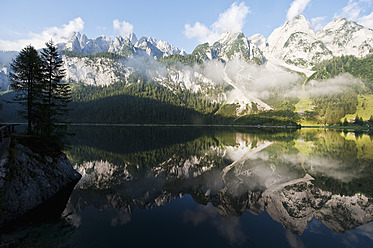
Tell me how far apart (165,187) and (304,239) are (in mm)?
18271

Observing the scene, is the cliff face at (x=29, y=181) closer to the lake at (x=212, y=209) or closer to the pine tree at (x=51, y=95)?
the lake at (x=212, y=209)

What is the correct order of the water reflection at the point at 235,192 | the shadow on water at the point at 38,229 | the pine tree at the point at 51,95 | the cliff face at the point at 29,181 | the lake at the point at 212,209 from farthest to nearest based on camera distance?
the pine tree at the point at 51,95
the water reflection at the point at 235,192
the cliff face at the point at 29,181
the lake at the point at 212,209
the shadow on water at the point at 38,229

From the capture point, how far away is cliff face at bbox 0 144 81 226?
1611cm

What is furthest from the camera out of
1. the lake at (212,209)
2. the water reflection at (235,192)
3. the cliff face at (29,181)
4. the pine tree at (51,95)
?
the pine tree at (51,95)

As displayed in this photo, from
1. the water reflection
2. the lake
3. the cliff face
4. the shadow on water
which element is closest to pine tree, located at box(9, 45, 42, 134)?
the cliff face

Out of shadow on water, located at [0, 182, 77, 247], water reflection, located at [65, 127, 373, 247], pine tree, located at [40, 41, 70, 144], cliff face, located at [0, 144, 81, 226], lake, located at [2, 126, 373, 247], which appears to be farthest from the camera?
pine tree, located at [40, 41, 70, 144]

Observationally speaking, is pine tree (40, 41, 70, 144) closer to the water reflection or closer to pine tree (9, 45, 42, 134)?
pine tree (9, 45, 42, 134)

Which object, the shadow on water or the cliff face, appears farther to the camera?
the cliff face

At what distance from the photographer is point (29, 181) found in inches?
767

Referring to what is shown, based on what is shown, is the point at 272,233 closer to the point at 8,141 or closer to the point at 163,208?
the point at 163,208

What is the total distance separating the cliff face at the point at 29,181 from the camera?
634 inches

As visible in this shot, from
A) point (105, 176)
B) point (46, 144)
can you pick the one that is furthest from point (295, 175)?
point (46, 144)

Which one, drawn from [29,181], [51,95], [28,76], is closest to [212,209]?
[29,181]

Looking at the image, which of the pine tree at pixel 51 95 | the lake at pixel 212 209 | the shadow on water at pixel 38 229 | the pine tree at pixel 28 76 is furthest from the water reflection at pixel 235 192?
the pine tree at pixel 28 76
